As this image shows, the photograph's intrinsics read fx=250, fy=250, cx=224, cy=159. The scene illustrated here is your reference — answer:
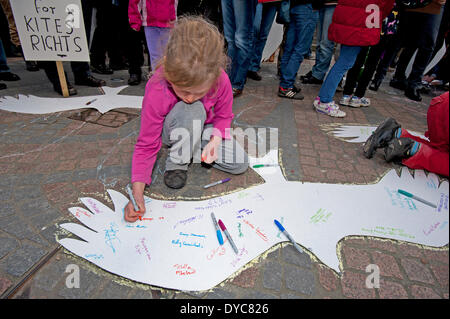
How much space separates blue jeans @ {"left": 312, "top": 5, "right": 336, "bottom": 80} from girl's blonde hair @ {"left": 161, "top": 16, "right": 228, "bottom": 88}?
290cm

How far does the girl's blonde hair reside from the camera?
1152mm

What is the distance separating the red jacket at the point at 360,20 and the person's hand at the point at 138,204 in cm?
236

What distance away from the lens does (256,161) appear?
195 centimetres

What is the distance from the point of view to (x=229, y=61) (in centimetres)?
213

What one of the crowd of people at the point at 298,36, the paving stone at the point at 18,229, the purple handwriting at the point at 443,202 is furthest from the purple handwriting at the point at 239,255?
the crowd of people at the point at 298,36

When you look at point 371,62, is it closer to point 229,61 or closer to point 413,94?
point 413,94

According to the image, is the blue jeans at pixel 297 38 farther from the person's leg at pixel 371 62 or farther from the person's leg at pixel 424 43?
the person's leg at pixel 424 43

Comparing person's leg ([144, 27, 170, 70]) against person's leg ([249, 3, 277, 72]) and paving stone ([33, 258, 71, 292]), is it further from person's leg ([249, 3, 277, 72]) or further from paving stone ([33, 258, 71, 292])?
paving stone ([33, 258, 71, 292])

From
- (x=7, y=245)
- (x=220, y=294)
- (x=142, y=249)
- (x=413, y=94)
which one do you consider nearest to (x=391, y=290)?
(x=220, y=294)

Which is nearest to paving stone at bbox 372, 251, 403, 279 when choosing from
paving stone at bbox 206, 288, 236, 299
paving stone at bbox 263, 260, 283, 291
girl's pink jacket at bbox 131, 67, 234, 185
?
paving stone at bbox 263, 260, 283, 291

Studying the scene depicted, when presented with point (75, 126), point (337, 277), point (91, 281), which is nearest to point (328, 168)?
point (337, 277)

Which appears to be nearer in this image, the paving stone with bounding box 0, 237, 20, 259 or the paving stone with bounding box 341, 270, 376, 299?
the paving stone with bounding box 341, 270, 376, 299
